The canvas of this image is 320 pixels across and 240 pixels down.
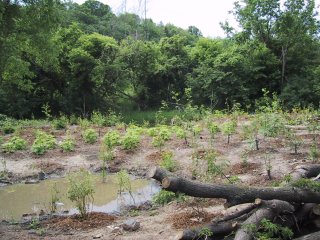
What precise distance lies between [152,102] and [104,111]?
192 inches

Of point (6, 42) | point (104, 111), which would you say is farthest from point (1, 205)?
point (104, 111)

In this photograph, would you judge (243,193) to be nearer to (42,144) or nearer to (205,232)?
(205,232)

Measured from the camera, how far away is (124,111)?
→ 1115 inches

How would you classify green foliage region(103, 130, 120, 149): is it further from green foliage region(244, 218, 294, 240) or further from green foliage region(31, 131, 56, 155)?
green foliage region(244, 218, 294, 240)

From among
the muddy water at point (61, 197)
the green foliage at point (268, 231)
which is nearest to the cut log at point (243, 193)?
the green foliage at point (268, 231)

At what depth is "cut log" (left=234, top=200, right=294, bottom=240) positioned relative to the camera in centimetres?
430

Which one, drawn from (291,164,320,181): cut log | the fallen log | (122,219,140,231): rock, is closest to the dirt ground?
(122,219,140,231): rock

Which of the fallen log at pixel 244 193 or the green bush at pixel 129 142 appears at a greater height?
the fallen log at pixel 244 193

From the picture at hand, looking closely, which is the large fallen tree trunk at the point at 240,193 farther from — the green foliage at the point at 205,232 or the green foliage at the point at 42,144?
the green foliage at the point at 42,144

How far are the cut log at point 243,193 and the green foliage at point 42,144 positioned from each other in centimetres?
761

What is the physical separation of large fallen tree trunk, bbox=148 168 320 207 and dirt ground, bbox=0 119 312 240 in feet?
3.09

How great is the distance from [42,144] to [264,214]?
330 inches

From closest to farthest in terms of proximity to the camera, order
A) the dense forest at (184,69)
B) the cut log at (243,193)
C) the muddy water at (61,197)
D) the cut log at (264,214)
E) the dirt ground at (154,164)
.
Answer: the cut log at (264,214), the cut log at (243,193), the dirt ground at (154,164), the muddy water at (61,197), the dense forest at (184,69)

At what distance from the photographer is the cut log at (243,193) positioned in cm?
468
